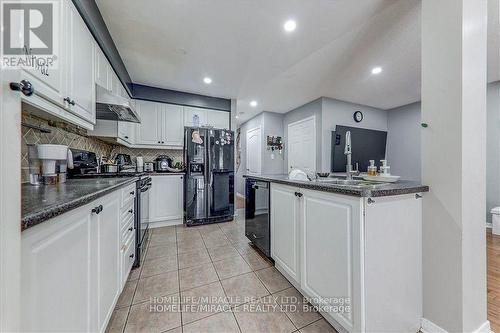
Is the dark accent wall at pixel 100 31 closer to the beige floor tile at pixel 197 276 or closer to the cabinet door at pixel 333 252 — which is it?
the cabinet door at pixel 333 252

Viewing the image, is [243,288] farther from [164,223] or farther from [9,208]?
[164,223]

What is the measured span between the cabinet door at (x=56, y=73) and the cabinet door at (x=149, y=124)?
225cm

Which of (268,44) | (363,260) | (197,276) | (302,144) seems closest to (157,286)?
(197,276)

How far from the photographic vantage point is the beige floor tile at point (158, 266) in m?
1.93

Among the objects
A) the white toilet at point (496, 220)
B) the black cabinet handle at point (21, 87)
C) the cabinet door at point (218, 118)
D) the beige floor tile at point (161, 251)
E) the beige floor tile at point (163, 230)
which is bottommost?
the beige floor tile at point (163, 230)

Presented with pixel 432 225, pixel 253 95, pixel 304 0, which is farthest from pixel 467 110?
pixel 253 95

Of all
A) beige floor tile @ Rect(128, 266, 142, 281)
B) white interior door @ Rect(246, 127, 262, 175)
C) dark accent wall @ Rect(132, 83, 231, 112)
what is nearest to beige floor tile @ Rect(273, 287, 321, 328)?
beige floor tile @ Rect(128, 266, 142, 281)

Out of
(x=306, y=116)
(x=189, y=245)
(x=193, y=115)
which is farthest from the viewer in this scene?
(x=306, y=116)

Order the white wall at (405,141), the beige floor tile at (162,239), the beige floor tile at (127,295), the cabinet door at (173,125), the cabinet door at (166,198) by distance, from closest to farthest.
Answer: the beige floor tile at (127,295) < the beige floor tile at (162,239) < the cabinet door at (166,198) < the cabinet door at (173,125) < the white wall at (405,141)

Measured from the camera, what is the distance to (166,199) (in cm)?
337

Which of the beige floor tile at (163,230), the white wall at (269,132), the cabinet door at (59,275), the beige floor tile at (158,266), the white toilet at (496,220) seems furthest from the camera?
the white wall at (269,132)

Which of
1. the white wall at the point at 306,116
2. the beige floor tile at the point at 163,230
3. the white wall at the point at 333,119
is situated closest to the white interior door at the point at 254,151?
the white wall at the point at 306,116

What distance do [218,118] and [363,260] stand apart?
3648 millimetres

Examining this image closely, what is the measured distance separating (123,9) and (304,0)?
5.42 feet
